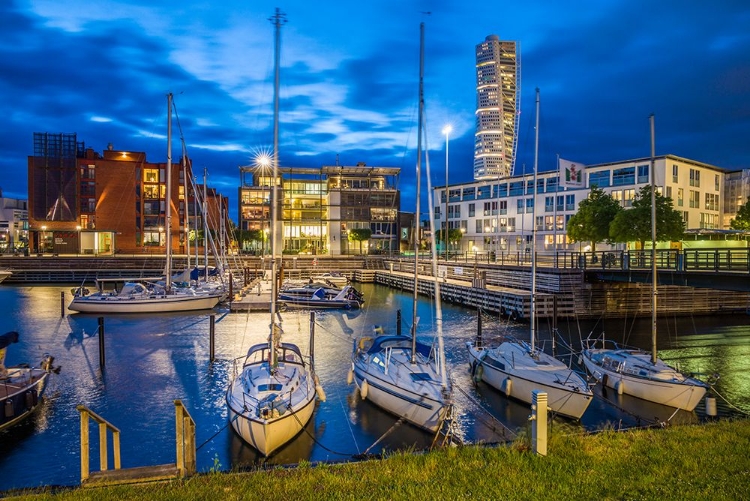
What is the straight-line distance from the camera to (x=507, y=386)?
20109 mm

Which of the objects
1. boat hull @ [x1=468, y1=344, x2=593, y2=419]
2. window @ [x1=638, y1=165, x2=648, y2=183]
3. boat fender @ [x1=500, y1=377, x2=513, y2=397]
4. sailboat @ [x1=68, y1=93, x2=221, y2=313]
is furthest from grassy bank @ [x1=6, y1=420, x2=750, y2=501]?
window @ [x1=638, y1=165, x2=648, y2=183]

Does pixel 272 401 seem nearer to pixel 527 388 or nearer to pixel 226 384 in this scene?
pixel 226 384

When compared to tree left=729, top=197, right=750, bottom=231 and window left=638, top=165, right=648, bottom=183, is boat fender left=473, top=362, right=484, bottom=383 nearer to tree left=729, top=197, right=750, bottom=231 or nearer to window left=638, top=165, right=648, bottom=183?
tree left=729, top=197, right=750, bottom=231

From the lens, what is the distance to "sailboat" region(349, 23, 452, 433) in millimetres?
15891

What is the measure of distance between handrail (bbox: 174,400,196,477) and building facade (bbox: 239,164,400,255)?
86942 millimetres

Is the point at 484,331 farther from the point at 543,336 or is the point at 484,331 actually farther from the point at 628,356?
the point at 628,356

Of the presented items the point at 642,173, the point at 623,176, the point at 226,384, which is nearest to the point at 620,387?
the point at 226,384

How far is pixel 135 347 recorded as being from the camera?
30.2 metres

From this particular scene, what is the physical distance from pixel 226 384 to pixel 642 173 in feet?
222

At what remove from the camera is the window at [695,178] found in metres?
72.0

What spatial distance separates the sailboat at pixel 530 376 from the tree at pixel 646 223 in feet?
112

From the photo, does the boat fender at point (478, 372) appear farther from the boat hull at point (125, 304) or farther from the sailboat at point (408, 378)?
the boat hull at point (125, 304)

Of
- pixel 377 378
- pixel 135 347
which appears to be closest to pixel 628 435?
pixel 377 378

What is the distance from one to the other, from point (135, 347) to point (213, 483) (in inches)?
936
